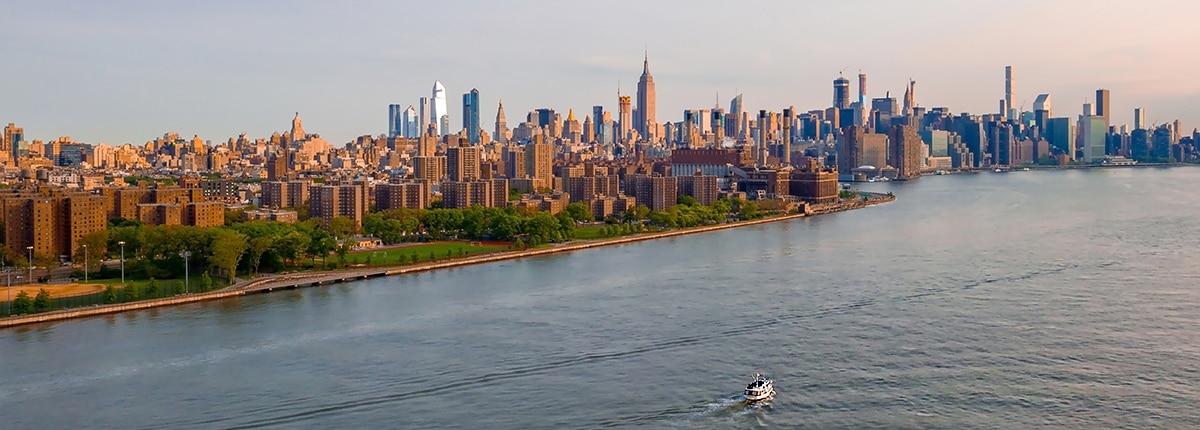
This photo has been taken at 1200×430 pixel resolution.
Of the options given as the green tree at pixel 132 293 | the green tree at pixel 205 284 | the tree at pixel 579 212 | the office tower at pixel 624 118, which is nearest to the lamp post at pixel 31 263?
the green tree at pixel 132 293

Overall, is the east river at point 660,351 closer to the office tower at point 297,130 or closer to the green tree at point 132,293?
the green tree at point 132,293

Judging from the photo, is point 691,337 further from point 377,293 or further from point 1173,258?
point 1173,258

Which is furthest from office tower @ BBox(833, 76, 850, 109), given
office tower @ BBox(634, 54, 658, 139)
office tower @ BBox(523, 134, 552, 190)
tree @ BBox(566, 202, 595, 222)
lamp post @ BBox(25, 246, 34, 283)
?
lamp post @ BBox(25, 246, 34, 283)

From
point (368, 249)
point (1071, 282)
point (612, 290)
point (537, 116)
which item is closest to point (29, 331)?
point (612, 290)

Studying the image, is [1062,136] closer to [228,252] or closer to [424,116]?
[424,116]

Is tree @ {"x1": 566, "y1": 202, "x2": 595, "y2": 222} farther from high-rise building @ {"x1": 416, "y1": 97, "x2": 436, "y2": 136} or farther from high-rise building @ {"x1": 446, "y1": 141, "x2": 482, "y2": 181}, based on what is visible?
high-rise building @ {"x1": 416, "y1": 97, "x2": 436, "y2": 136}

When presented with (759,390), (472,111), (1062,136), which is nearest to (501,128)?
(472,111)
